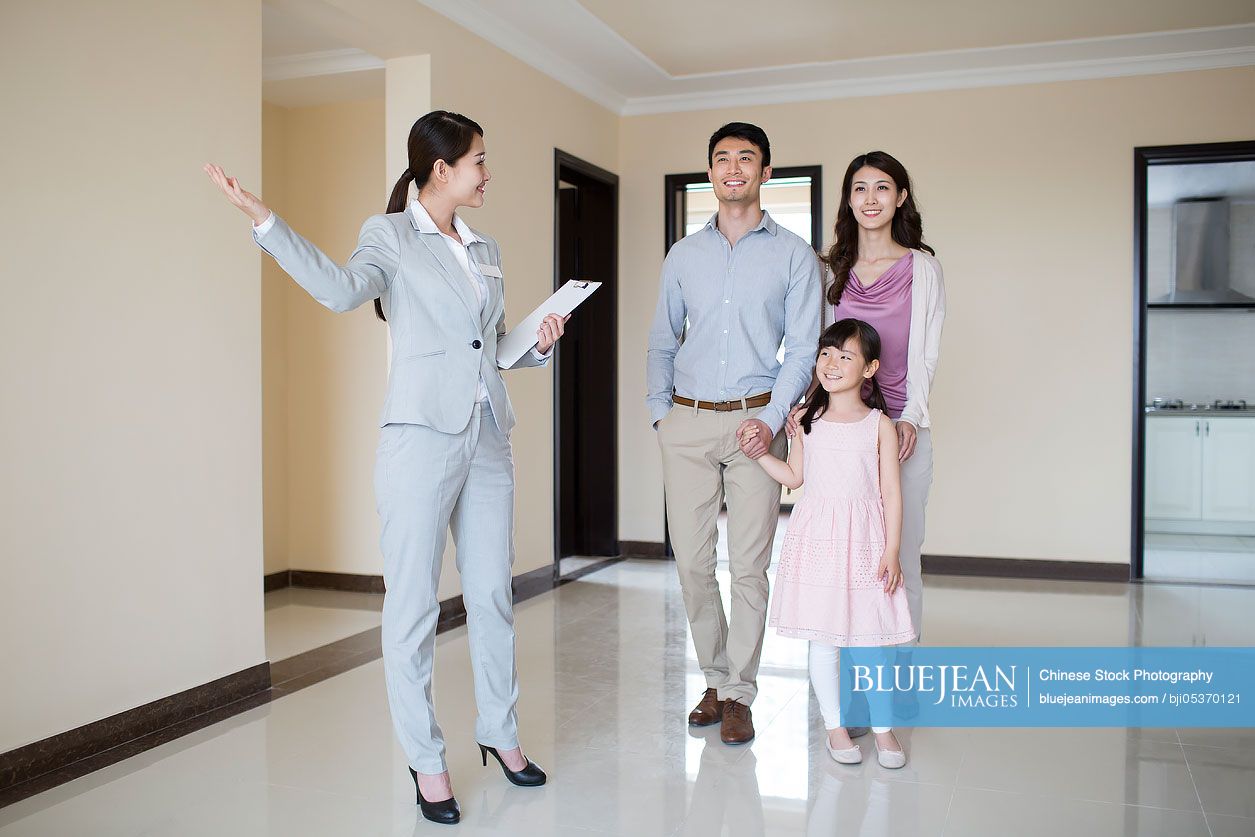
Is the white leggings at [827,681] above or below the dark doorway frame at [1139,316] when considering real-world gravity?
below

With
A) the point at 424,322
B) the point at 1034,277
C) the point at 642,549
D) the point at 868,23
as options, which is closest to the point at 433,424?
the point at 424,322

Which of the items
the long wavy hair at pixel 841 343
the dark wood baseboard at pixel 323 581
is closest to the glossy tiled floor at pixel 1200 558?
the long wavy hair at pixel 841 343

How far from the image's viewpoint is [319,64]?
470 centimetres

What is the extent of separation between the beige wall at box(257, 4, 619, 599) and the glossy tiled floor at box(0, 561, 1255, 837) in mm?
1574

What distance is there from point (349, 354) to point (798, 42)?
8.87 feet

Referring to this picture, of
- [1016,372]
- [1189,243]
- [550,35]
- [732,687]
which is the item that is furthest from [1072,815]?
[1189,243]

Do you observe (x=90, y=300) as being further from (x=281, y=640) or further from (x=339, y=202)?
(x=339, y=202)

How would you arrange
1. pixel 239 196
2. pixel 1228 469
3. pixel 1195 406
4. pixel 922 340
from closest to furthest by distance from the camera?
pixel 239 196 < pixel 922 340 < pixel 1228 469 < pixel 1195 406

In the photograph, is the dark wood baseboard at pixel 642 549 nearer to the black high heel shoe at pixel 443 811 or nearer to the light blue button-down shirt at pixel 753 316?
the light blue button-down shirt at pixel 753 316

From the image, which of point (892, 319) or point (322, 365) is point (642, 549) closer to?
point (322, 365)

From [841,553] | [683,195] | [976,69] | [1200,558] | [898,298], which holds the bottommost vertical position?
[1200,558]

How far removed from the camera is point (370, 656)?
12.7ft

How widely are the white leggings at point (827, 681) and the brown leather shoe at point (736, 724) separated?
0.23 m

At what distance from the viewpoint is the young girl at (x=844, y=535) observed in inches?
104
